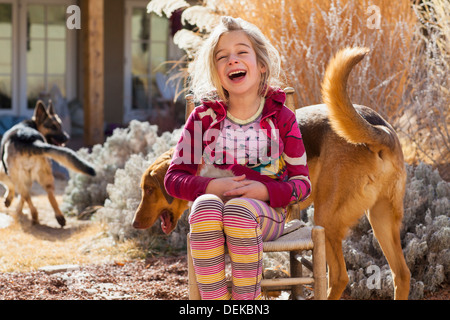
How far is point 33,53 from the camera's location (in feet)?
34.0

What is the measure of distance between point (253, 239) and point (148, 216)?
1.20 m

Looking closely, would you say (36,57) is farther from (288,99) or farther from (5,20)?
(288,99)

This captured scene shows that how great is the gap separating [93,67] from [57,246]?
3995 millimetres

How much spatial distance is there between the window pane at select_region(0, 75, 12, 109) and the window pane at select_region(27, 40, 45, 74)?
442mm

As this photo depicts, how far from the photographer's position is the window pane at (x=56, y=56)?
1045 cm

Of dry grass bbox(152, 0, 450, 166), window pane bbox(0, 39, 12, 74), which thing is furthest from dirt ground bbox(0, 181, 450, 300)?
window pane bbox(0, 39, 12, 74)

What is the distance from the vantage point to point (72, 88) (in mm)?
10555

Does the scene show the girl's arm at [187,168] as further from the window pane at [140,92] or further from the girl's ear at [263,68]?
the window pane at [140,92]

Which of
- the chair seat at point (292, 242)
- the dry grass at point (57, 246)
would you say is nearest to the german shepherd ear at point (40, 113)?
the dry grass at point (57, 246)

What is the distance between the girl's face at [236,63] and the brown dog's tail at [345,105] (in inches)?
13.5

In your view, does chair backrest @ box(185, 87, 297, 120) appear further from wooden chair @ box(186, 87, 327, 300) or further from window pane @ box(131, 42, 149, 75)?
window pane @ box(131, 42, 149, 75)
